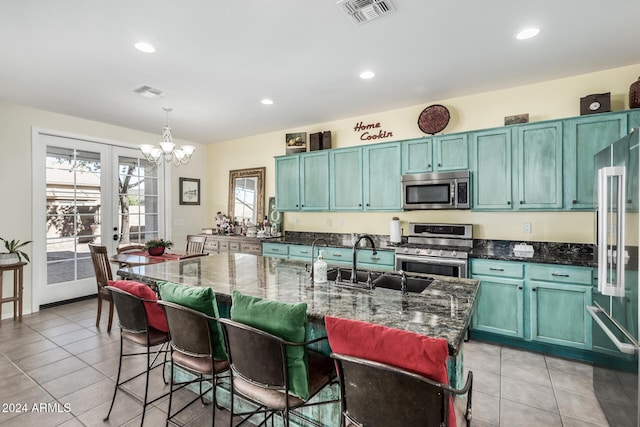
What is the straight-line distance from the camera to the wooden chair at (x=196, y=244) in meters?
4.80

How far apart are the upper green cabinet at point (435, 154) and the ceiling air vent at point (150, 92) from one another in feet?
9.53

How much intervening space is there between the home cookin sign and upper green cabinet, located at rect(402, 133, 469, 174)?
53 centimetres

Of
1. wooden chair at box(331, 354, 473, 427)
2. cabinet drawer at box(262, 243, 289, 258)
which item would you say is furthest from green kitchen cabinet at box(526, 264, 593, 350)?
cabinet drawer at box(262, 243, 289, 258)

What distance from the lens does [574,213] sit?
3256 mm

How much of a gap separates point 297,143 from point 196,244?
7.30 feet

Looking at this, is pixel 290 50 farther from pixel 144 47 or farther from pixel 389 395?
pixel 389 395

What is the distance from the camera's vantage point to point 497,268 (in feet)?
10.3

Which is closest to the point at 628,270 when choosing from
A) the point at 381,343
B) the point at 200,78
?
the point at 381,343

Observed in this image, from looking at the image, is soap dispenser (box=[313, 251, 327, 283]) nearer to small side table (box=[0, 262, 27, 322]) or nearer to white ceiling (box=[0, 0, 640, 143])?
white ceiling (box=[0, 0, 640, 143])

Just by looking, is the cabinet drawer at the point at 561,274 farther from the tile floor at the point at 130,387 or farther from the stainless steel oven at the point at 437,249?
the tile floor at the point at 130,387

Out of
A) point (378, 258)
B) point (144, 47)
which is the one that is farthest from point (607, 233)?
point (144, 47)

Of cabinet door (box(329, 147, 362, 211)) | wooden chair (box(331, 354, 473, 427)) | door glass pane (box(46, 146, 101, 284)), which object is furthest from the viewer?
door glass pane (box(46, 146, 101, 284))

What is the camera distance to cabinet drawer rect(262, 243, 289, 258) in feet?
15.4

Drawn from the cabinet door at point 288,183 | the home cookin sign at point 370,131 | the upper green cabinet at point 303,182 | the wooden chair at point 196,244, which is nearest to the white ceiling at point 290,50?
the home cookin sign at point 370,131
